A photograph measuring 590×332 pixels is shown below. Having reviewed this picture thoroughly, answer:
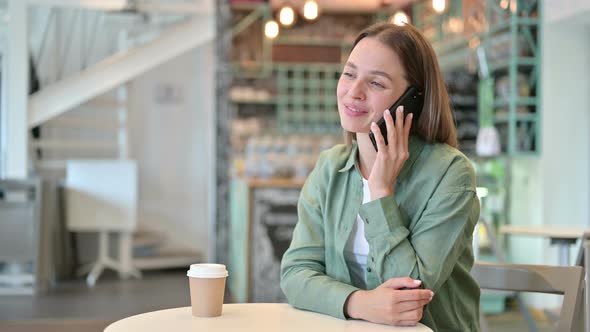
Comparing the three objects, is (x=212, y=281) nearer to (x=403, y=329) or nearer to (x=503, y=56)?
(x=403, y=329)

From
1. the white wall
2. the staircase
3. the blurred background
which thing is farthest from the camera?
the white wall

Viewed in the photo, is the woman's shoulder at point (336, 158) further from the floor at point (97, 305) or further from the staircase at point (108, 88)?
the staircase at point (108, 88)

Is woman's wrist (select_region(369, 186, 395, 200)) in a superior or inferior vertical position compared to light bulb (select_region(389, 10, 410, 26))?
inferior

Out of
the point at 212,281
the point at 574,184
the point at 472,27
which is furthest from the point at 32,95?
the point at 212,281

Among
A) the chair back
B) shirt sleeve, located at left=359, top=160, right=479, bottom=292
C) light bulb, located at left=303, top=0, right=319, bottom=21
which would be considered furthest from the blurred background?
shirt sleeve, located at left=359, top=160, right=479, bottom=292

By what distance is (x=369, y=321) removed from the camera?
5.50 ft

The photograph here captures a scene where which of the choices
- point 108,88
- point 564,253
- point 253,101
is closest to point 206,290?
point 564,253

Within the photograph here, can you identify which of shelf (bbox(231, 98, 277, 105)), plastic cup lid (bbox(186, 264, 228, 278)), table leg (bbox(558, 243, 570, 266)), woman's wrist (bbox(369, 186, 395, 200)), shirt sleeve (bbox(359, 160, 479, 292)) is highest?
shelf (bbox(231, 98, 277, 105))

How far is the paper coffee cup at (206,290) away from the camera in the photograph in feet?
5.58

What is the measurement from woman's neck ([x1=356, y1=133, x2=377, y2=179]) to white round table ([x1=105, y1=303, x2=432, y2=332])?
1.19 ft

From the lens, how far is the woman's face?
6.03ft

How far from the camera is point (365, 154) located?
1898 mm

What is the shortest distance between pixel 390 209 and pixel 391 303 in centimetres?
21

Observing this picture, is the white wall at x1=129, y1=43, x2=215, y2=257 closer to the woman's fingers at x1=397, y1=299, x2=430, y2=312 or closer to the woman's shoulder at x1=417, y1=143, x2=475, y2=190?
the woman's shoulder at x1=417, y1=143, x2=475, y2=190
